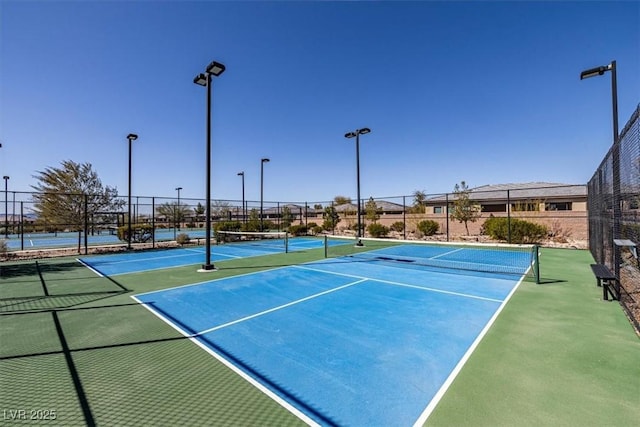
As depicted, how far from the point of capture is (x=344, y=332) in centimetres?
438

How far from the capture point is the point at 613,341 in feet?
12.9

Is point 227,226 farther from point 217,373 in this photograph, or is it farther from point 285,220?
point 217,373

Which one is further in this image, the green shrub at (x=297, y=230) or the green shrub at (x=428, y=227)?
the green shrub at (x=297, y=230)

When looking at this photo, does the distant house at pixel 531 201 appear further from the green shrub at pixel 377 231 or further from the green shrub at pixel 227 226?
the green shrub at pixel 227 226

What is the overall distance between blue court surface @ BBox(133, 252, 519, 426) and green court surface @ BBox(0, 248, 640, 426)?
0.22 metres

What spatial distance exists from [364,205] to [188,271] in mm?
17846

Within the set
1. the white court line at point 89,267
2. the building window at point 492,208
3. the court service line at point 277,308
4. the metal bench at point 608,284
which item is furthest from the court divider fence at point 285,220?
the court service line at point 277,308

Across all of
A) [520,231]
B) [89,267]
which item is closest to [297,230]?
[89,267]

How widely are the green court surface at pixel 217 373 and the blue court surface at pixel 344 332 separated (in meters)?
0.22

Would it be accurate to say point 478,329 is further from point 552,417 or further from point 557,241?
point 557,241

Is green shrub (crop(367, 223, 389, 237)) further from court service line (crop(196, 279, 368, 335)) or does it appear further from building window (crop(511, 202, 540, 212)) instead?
court service line (crop(196, 279, 368, 335))

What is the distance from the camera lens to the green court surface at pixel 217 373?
255cm

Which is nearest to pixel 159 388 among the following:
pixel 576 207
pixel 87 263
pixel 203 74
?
pixel 203 74

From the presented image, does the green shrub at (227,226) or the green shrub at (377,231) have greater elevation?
the green shrub at (227,226)
